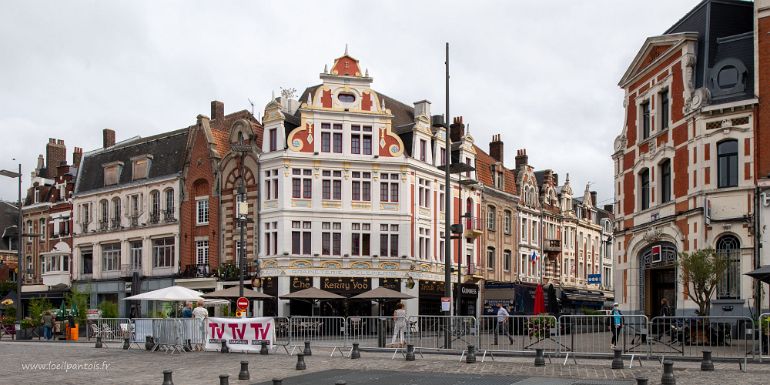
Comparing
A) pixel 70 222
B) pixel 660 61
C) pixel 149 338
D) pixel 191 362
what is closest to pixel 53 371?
pixel 191 362

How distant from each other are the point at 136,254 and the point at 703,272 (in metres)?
35.3

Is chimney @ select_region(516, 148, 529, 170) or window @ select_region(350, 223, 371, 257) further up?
chimney @ select_region(516, 148, 529, 170)

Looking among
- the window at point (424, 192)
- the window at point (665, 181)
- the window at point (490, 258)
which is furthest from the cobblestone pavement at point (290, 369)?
the window at point (490, 258)

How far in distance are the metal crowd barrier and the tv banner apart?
5.74 meters

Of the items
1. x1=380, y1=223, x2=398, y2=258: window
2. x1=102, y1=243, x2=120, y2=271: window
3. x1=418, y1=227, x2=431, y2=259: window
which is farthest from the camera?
x1=102, y1=243, x2=120, y2=271: window

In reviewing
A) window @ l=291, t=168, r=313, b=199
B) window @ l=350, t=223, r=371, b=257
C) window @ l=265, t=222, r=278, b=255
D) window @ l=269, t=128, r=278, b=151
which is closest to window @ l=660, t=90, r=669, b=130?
window @ l=350, t=223, r=371, b=257

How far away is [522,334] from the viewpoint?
72.1 feet

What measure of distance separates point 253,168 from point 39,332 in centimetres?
1321

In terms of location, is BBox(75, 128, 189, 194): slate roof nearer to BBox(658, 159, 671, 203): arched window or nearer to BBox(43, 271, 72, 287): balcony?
BBox(43, 271, 72, 287): balcony

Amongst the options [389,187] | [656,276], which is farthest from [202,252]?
[656,276]

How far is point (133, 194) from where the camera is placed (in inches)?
2020

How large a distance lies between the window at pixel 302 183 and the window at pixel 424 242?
637 centimetres

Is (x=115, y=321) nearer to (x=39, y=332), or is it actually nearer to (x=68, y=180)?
(x=39, y=332)

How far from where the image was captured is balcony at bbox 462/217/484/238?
49031mm
